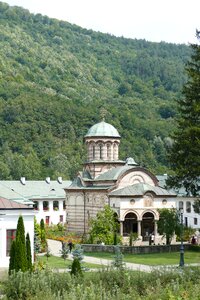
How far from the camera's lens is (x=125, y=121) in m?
122

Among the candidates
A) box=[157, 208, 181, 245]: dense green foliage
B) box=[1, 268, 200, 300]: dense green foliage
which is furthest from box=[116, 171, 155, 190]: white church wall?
box=[1, 268, 200, 300]: dense green foliage

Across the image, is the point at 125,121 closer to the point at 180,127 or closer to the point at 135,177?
the point at 135,177

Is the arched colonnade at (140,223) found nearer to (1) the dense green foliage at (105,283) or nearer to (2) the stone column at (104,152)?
(2) the stone column at (104,152)

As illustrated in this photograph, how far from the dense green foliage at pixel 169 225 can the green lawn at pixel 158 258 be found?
535 cm

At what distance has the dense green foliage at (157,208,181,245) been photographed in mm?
46906

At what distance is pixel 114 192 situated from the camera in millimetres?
51094

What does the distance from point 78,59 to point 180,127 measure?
532 ft

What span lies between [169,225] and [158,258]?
952 cm

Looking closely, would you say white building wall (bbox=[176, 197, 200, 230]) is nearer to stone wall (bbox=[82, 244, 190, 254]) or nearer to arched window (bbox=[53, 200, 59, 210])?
arched window (bbox=[53, 200, 59, 210])

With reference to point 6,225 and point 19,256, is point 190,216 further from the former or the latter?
point 19,256

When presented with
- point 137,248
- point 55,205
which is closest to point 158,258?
point 137,248

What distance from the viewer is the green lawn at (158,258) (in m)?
35.1

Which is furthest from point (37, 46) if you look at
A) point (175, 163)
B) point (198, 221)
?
point (175, 163)

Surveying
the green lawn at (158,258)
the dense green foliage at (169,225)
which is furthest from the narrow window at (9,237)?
the dense green foliage at (169,225)
